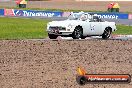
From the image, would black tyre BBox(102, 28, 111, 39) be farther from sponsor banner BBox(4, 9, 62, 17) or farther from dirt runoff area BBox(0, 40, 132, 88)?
sponsor banner BBox(4, 9, 62, 17)

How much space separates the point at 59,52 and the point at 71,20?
7.78 metres

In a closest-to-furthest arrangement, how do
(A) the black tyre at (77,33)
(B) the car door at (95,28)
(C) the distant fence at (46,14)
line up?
(A) the black tyre at (77,33) < (B) the car door at (95,28) < (C) the distant fence at (46,14)

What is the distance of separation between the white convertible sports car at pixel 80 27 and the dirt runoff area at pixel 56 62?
3078mm

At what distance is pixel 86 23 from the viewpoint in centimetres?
2516

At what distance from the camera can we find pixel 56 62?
581 inches

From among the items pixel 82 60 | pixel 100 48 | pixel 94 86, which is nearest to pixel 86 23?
pixel 100 48

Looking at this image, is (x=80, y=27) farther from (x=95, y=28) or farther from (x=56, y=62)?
(x=56, y=62)

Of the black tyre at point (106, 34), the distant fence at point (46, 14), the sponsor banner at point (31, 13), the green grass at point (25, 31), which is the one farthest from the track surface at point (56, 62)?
the sponsor banner at point (31, 13)

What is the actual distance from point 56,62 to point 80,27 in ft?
33.8

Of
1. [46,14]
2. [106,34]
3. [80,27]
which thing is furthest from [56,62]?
[46,14]

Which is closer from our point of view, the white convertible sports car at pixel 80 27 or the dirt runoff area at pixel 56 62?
the dirt runoff area at pixel 56 62

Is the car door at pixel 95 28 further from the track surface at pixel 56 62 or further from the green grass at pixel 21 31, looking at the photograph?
the track surface at pixel 56 62

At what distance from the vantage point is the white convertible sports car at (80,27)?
957 inches

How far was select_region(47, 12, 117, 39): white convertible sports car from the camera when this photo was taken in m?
24.3
